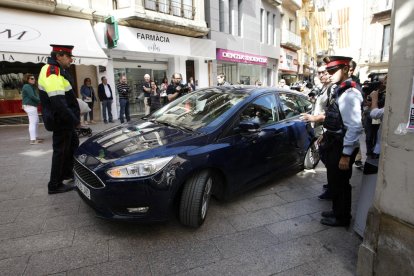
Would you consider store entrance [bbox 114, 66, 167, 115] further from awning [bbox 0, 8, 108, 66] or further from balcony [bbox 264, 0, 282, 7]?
balcony [bbox 264, 0, 282, 7]

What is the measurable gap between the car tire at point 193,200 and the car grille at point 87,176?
0.79 metres

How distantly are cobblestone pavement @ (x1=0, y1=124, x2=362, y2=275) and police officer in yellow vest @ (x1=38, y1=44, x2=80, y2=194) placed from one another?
→ 41cm

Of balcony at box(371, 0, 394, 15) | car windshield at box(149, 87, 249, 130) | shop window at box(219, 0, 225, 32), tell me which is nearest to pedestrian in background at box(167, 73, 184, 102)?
car windshield at box(149, 87, 249, 130)

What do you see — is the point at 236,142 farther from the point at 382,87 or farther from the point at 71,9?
the point at 71,9

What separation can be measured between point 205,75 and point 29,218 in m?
14.4

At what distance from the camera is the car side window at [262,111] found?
360 cm

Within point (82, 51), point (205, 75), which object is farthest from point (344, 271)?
point (205, 75)

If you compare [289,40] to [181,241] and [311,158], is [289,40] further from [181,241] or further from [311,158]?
[181,241]

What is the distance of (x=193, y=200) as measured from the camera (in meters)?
2.83

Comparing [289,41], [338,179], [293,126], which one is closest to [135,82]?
[293,126]

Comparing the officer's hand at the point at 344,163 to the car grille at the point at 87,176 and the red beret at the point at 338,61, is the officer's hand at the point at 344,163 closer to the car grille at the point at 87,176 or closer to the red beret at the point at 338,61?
the red beret at the point at 338,61

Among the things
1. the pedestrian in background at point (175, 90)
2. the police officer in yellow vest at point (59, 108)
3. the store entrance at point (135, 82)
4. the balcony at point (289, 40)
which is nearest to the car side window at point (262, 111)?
the police officer in yellow vest at point (59, 108)

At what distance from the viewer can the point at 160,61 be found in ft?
48.3

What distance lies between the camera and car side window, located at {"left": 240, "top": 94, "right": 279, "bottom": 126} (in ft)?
11.8
